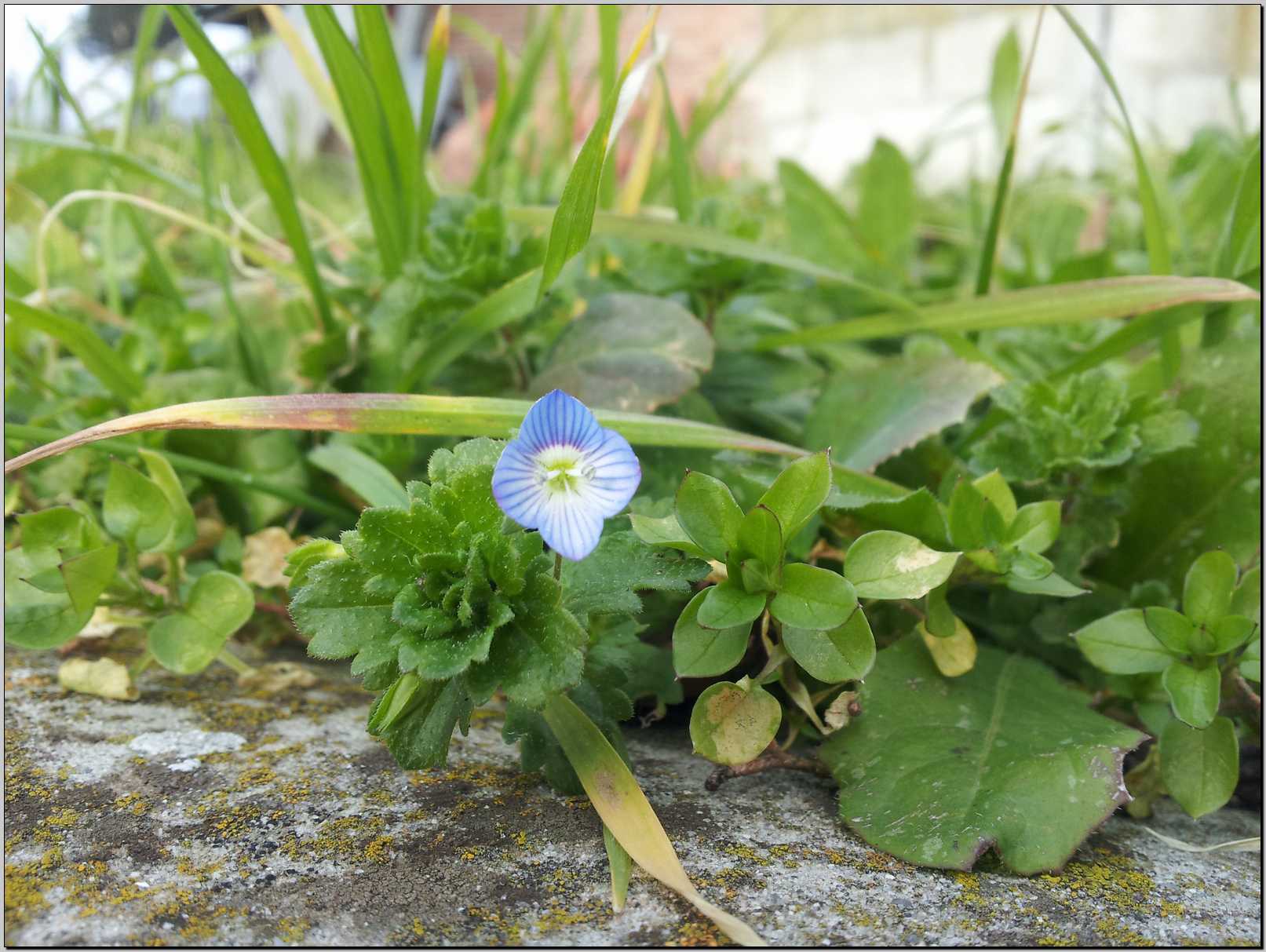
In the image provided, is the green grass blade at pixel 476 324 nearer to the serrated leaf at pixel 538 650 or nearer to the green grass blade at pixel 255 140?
the green grass blade at pixel 255 140

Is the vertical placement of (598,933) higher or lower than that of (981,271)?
lower

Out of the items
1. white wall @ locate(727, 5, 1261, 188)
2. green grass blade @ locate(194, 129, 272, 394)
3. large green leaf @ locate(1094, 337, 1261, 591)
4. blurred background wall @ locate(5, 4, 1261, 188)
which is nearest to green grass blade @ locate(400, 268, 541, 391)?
green grass blade @ locate(194, 129, 272, 394)

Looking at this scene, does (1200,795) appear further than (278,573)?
No

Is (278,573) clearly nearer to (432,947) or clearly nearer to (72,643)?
(72,643)

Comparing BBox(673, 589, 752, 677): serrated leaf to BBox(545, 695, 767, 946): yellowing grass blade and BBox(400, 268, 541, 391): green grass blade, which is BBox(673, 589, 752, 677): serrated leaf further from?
BBox(400, 268, 541, 391): green grass blade

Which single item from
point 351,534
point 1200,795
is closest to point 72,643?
point 351,534

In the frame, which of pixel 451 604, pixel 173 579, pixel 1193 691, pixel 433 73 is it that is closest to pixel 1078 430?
pixel 1193 691

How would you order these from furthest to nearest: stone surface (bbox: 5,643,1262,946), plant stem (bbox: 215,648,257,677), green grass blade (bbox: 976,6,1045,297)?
1. green grass blade (bbox: 976,6,1045,297)
2. plant stem (bbox: 215,648,257,677)
3. stone surface (bbox: 5,643,1262,946)
